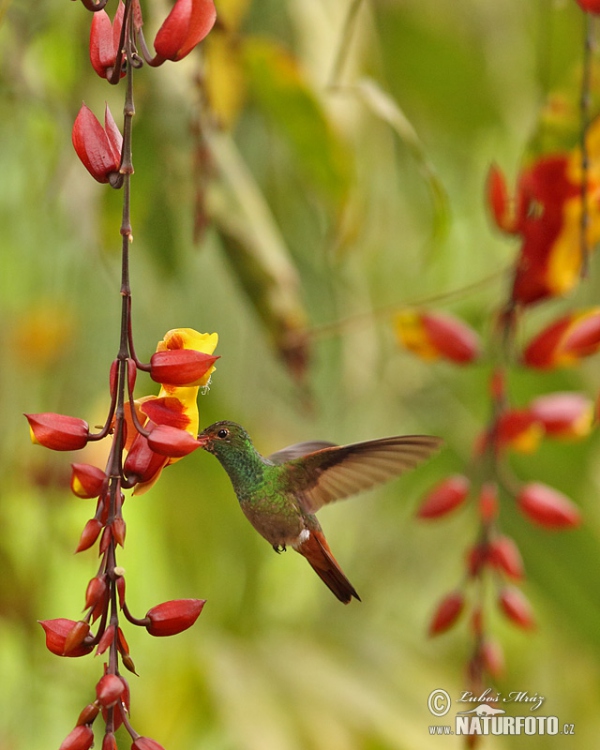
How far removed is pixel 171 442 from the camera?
1.45ft

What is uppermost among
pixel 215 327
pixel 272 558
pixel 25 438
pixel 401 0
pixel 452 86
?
pixel 401 0

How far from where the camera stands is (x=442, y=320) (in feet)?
3.00

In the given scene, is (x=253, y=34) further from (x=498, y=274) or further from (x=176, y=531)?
(x=176, y=531)

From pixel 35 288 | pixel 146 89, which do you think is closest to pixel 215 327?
pixel 35 288

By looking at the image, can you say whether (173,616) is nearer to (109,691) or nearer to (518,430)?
(109,691)

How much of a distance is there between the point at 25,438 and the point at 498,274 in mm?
801

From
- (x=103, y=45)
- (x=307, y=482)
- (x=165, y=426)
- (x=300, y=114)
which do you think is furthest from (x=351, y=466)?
(x=300, y=114)

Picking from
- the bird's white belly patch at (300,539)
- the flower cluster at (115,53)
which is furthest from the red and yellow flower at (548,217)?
the flower cluster at (115,53)

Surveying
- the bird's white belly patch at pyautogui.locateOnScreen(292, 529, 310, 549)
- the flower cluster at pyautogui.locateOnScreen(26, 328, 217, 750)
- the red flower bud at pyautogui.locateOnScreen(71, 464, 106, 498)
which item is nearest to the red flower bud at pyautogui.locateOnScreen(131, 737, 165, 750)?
the flower cluster at pyautogui.locateOnScreen(26, 328, 217, 750)

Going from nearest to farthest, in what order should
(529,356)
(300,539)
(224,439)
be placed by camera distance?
1. (224,439)
2. (300,539)
3. (529,356)

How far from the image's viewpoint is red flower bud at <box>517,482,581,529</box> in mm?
872

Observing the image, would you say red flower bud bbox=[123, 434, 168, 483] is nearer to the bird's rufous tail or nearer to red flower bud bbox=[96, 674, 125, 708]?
red flower bud bbox=[96, 674, 125, 708]

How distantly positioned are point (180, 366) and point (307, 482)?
0.22 m

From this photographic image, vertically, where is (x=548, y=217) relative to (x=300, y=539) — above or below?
above
